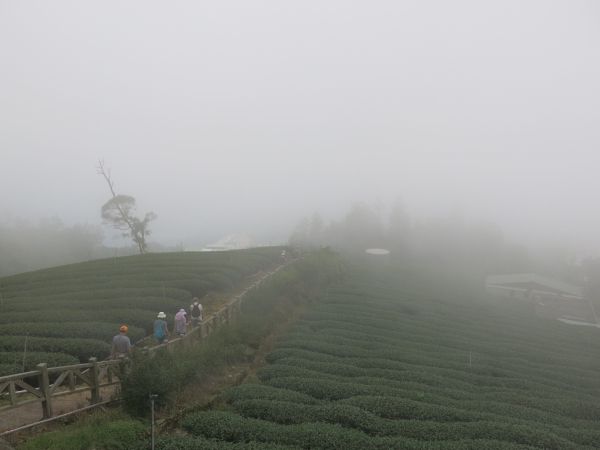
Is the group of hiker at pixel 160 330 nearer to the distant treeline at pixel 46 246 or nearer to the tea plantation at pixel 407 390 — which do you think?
the tea plantation at pixel 407 390

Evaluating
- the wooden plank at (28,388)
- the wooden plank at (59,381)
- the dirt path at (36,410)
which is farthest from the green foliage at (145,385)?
the wooden plank at (28,388)

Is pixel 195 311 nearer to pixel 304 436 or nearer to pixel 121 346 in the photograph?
pixel 121 346

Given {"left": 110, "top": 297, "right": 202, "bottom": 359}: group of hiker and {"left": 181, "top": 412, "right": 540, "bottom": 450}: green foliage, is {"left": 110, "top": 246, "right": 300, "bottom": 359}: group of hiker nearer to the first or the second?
{"left": 110, "top": 297, "right": 202, "bottom": 359}: group of hiker

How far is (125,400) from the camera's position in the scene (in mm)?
9398

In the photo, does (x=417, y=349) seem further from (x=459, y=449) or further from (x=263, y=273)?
(x=263, y=273)

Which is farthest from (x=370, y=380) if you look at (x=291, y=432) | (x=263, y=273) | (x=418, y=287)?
(x=418, y=287)

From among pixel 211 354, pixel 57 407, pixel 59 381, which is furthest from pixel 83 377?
pixel 211 354

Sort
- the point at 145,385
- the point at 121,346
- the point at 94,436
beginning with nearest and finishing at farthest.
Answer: the point at 94,436, the point at 145,385, the point at 121,346

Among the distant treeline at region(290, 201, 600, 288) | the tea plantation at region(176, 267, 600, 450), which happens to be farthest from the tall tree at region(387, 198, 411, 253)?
the tea plantation at region(176, 267, 600, 450)

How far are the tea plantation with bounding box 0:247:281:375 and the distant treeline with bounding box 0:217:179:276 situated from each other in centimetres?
3033

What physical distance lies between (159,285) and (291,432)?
54.4ft

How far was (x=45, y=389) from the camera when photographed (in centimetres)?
830

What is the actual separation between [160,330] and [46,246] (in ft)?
218

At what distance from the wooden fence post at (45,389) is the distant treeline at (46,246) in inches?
1961
